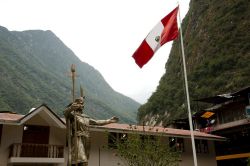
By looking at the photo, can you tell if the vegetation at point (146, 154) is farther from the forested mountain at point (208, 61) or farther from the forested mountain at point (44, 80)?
the forested mountain at point (208, 61)

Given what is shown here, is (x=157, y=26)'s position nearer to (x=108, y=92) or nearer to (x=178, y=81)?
(x=178, y=81)

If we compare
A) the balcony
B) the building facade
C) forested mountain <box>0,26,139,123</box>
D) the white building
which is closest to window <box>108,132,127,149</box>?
the white building

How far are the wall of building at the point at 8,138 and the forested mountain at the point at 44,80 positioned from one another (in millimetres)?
6802

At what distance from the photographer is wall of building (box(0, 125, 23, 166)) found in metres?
17.9

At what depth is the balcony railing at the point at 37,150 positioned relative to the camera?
1794 cm

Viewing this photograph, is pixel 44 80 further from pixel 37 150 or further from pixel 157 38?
pixel 157 38

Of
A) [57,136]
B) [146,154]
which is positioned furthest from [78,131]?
[57,136]

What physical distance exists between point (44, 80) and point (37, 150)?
8542 cm

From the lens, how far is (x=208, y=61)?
152 feet

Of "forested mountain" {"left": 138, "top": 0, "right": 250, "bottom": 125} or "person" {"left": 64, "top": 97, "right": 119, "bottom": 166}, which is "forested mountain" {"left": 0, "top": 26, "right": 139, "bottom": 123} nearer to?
"forested mountain" {"left": 138, "top": 0, "right": 250, "bottom": 125}

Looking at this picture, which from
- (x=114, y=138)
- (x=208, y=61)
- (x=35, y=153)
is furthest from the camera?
(x=208, y=61)


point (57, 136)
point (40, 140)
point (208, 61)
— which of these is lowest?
point (40, 140)

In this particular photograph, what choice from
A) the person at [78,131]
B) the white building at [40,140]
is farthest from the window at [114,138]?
the person at [78,131]

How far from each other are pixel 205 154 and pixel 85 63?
484 ft
